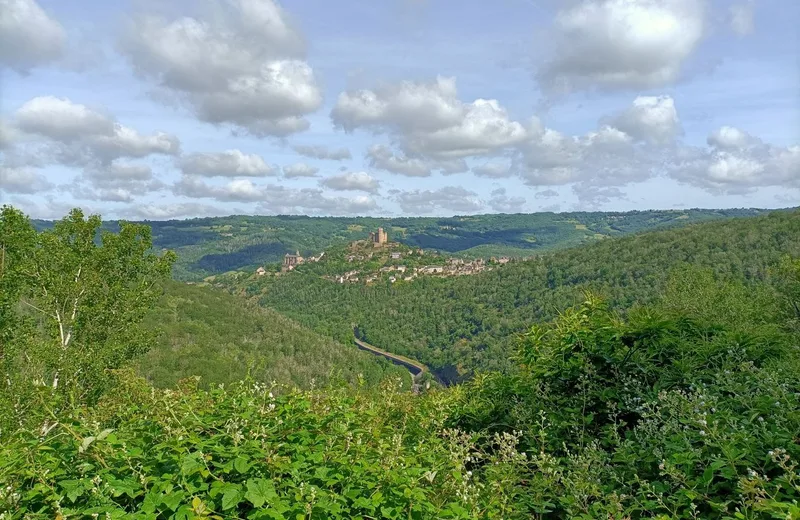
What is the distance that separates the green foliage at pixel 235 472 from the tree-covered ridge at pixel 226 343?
96.8 meters

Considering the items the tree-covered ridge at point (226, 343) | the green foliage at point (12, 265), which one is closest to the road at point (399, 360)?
the tree-covered ridge at point (226, 343)

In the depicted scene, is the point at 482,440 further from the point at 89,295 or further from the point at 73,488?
the point at 89,295

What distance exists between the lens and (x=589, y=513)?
9.76 ft

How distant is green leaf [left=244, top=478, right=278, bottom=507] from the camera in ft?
7.79

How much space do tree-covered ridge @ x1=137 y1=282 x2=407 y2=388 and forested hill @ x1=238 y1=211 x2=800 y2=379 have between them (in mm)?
31191

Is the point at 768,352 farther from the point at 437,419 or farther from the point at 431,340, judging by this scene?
the point at 431,340

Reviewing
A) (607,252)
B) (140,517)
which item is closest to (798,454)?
(140,517)

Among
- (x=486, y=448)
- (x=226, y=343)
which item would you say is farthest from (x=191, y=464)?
(x=226, y=343)

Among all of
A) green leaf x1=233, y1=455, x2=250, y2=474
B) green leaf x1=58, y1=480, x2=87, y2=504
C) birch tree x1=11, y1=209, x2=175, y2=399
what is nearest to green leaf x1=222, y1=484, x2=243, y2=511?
green leaf x1=233, y1=455, x2=250, y2=474

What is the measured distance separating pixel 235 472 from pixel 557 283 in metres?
166

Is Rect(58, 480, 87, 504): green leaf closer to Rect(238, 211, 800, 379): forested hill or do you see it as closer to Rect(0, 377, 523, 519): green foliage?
Rect(0, 377, 523, 519): green foliage

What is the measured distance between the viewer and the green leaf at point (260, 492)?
2375 mm

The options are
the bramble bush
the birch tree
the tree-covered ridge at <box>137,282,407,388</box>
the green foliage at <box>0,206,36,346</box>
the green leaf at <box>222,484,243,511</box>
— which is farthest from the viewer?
the tree-covered ridge at <box>137,282,407,388</box>

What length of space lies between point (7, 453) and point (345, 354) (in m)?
138
